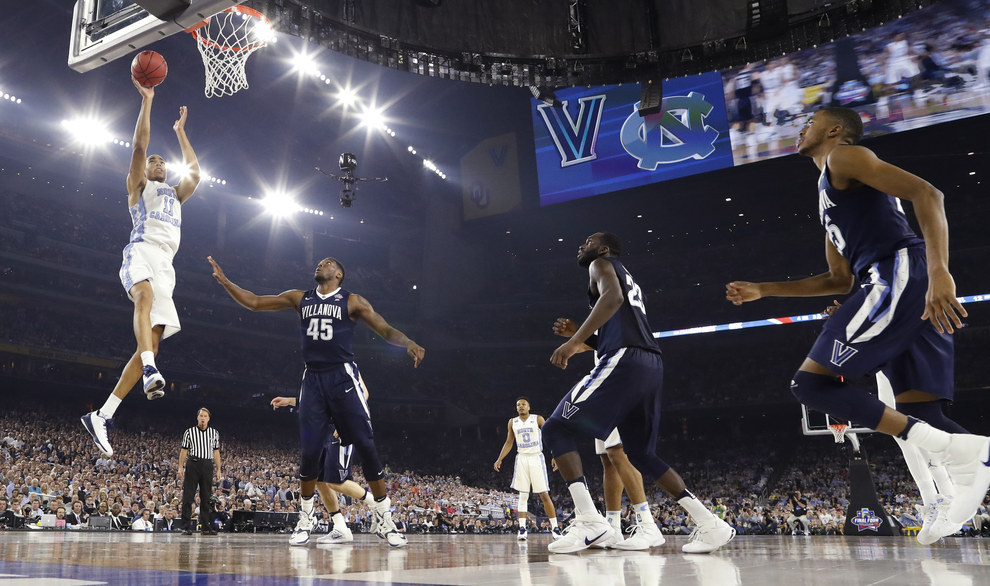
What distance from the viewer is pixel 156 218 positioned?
6094 mm

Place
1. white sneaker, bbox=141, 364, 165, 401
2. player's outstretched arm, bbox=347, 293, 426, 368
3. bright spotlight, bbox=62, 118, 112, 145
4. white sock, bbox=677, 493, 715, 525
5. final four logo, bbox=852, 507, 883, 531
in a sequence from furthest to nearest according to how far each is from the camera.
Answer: bright spotlight, bbox=62, 118, 112, 145
final four logo, bbox=852, 507, 883, 531
player's outstretched arm, bbox=347, 293, 426, 368
white sneaker, bbox=141, 364, 165, 401
white sock, bbox=677, 493, 715, 525

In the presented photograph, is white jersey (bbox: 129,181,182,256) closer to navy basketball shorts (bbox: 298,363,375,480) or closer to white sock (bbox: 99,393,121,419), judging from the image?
white sock (bbox: 99,393,121,419)

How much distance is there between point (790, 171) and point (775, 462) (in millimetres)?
11109

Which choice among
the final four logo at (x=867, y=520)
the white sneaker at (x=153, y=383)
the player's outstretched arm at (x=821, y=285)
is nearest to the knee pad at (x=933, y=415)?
the player's outstretched arm at (x=821, y=285)

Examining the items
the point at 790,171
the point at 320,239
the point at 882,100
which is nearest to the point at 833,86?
the point at 882,100

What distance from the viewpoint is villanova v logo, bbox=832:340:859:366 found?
10.4 ft

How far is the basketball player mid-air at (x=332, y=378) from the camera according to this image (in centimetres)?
575

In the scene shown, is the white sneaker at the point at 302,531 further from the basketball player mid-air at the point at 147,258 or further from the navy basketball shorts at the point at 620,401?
the navy basketball shorts at the point at 620,401

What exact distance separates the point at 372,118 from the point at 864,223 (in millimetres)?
27042

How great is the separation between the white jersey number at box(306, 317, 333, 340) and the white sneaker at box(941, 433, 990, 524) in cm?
432

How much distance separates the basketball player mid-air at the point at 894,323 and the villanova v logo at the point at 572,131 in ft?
65.0

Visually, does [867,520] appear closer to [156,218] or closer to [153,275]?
[153,275]

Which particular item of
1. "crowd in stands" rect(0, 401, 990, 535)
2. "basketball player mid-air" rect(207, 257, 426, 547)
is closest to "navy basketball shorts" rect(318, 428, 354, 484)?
"basketball player mid-air" rect(207, 257, 426, 547)

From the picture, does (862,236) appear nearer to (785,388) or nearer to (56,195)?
(785,388)
